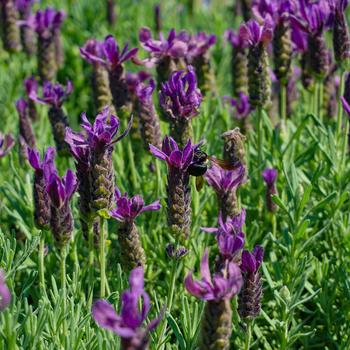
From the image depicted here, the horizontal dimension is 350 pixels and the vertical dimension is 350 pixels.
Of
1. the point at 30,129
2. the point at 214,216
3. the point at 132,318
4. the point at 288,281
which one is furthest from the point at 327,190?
the point at 132,318

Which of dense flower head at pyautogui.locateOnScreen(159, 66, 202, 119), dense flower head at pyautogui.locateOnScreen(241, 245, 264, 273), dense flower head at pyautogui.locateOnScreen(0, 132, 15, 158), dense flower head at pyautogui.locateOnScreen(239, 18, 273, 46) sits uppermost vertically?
dense flower head at pyautogui.locateOnScreen(239, 18, 273, 46)

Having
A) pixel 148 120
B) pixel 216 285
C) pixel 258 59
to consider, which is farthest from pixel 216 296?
pixel 258 59

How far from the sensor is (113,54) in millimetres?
2738

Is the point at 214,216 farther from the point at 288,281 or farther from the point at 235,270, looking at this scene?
the point at 235,270

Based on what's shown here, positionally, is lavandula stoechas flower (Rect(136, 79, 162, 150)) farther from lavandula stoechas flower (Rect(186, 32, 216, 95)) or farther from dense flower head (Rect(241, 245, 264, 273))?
dense flower head (Rect(241, 245, 264, 273))

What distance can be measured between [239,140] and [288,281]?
48cm

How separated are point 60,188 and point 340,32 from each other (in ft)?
4.14

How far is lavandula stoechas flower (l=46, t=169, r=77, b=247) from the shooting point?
1981 millimetres

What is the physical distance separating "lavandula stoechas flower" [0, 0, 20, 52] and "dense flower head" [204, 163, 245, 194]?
2049 millimetres

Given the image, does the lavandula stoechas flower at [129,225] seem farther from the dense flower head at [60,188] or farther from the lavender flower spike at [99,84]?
the lavender flower spike at [99,84]

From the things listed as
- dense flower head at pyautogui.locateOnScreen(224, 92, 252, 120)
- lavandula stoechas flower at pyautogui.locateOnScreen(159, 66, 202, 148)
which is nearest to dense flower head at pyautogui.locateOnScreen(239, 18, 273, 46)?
lavandula stoechas flower at pyautogui.locateOnScreen(159, 66, 202, 148)

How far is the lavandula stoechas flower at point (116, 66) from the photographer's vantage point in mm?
2721

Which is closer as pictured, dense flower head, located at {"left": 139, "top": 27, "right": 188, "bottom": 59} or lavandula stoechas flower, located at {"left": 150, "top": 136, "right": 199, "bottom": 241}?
lavandula stoechas flower, located at {"left": 150, "top": 136, "right": 199, "bottom": 241}

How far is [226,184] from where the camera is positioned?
2.17 m
